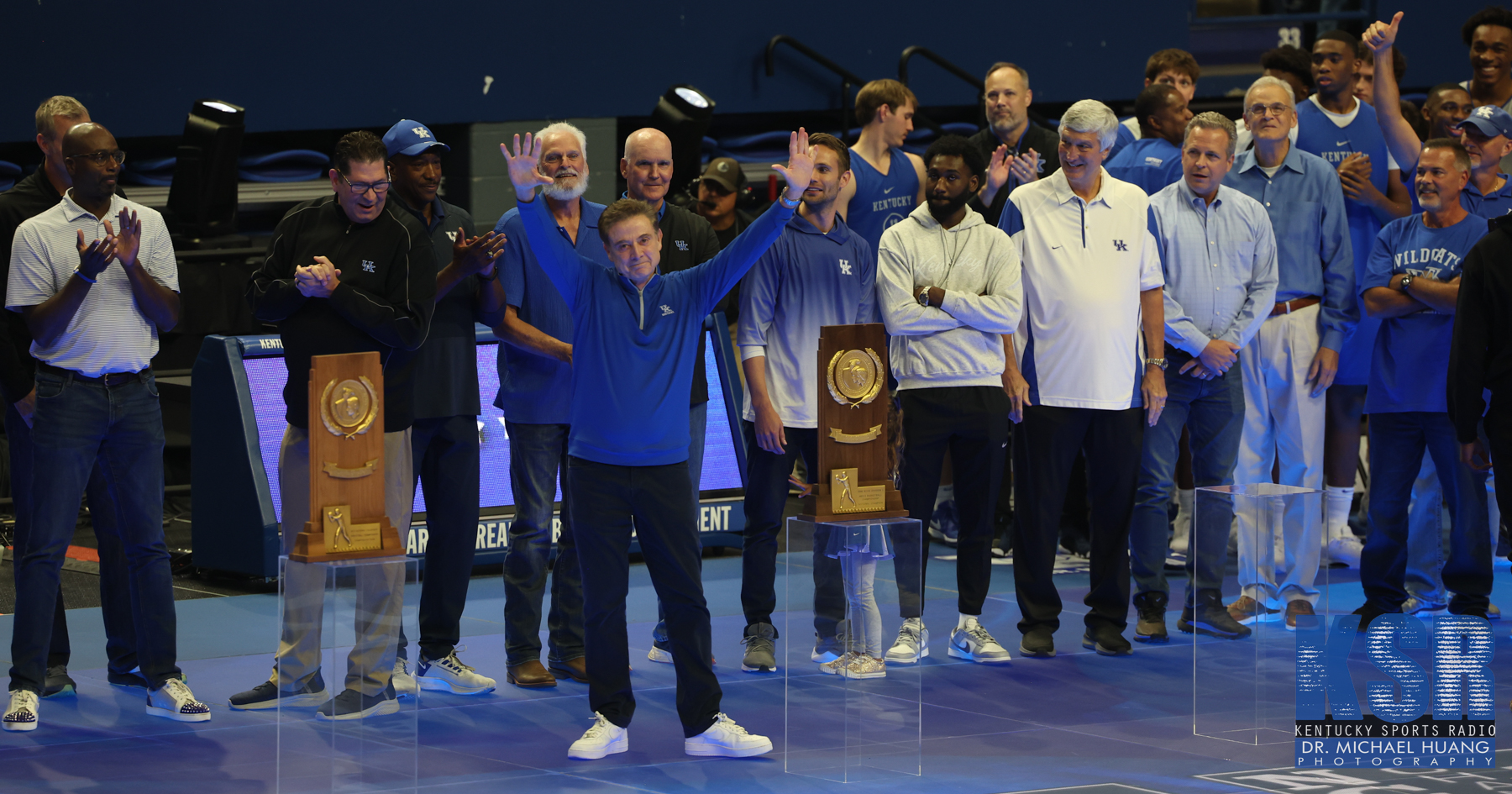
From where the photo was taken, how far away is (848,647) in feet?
16.7

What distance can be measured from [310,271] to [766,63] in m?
7.32

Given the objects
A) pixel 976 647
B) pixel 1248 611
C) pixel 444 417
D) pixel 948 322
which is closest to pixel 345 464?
pixel 444 417

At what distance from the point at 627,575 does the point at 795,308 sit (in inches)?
58.4

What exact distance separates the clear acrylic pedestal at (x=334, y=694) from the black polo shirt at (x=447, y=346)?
107cm

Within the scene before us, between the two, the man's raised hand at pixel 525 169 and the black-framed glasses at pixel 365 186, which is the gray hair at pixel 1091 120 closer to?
the man's raised hand at pixel 525 169

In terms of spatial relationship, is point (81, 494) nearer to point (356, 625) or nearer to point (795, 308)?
point (356, 625)

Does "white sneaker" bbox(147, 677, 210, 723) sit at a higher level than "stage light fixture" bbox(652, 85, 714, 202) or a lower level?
lower

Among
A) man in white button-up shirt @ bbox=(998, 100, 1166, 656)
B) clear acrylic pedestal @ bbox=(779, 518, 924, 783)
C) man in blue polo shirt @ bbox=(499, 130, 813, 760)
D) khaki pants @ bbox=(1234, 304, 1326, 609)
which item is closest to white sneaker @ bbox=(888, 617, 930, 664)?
clear acrylic pedestal @ bbox=(779, 518, 924, 783)

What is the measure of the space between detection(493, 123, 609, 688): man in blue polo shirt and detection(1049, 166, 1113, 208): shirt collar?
5.89 feet

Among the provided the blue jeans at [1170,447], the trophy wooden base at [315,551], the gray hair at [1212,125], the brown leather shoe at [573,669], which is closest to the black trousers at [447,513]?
the brown leather shoe at [573,669]

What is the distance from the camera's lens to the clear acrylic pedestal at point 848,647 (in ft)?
16.4

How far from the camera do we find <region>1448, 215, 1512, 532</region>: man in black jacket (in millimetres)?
5992

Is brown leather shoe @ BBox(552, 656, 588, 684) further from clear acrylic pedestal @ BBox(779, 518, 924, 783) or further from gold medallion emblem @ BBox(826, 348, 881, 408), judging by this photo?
gold medallion emblem @ BBox(826, 348, 881, 408)

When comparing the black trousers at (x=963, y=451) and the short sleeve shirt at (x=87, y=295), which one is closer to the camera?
the short sleeve shirt at (x=87, y=295)
